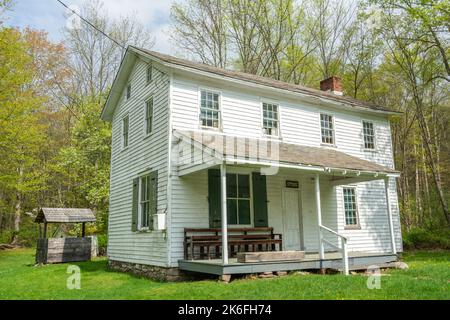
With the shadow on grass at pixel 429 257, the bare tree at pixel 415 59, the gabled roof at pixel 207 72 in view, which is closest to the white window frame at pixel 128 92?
the gabled roof at pixel 207 72

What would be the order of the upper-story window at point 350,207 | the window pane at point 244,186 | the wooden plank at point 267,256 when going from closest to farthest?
1. the wooden plank at point 267,256
2. the window pane at point 244,186
3. the upper-story window at point 350,207

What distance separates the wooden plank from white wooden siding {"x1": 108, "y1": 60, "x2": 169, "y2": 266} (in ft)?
7.75

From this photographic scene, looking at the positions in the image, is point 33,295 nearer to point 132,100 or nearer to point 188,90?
point 188,90

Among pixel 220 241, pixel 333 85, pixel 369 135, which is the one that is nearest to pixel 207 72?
pixel 220 241

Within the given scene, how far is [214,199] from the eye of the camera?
11219 millimetres

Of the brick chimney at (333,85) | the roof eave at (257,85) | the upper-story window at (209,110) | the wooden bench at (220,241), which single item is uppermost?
the brick chimney at (333,85)

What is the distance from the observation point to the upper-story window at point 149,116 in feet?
42.2

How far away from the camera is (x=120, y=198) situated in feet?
47.9

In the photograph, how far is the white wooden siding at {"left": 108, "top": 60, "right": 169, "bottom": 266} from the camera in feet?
37.3

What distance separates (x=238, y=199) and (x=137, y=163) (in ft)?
12.9

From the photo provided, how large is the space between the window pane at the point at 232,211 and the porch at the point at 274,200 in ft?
0.07

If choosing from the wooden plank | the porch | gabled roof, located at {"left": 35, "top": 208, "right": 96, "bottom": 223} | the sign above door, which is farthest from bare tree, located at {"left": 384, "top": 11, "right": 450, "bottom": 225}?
gabled roof, located at {"left": 35, "top": 208, "right": 96, "bottom": 223}

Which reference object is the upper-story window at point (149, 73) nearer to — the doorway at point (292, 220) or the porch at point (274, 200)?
the porch at point (274, 200)
